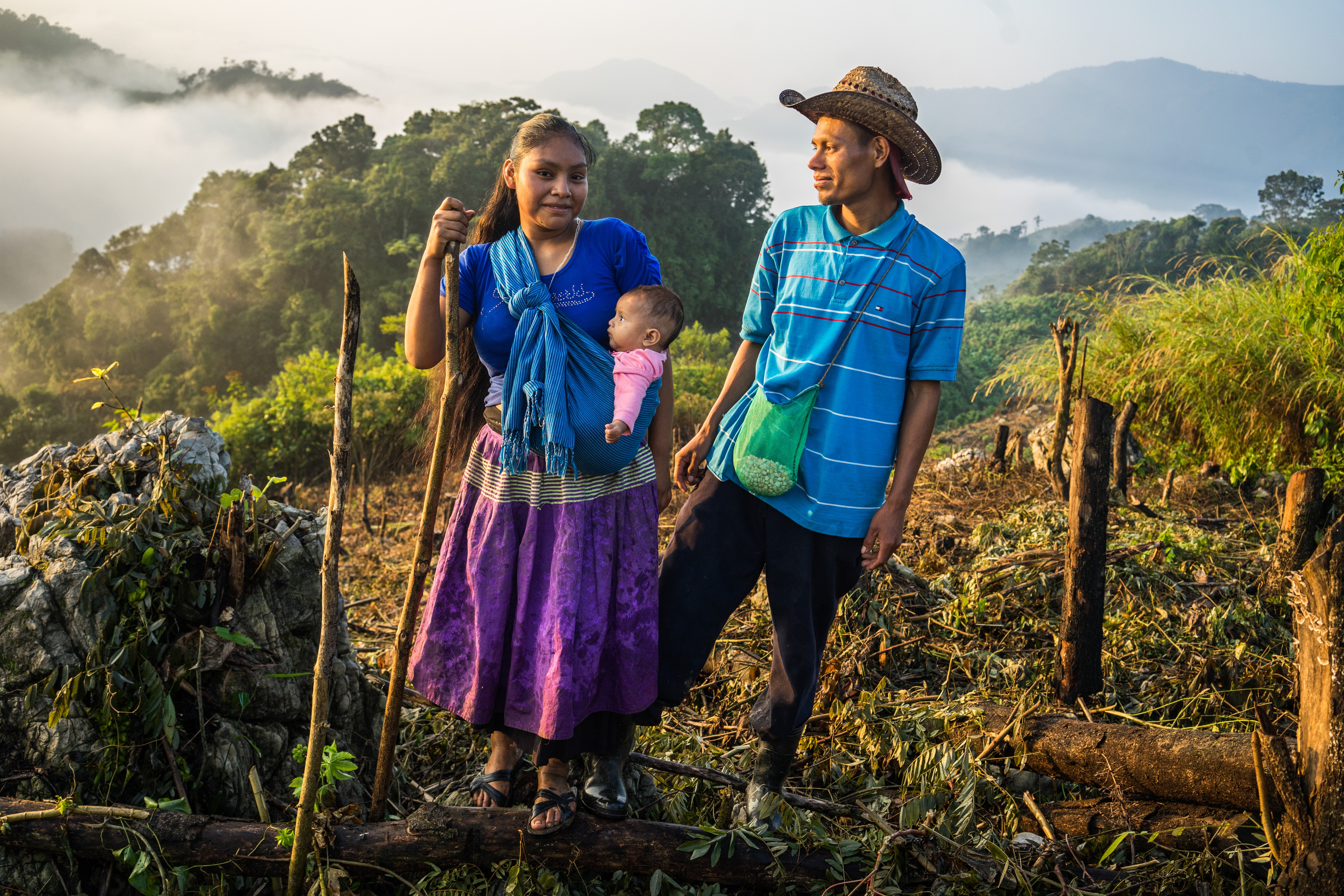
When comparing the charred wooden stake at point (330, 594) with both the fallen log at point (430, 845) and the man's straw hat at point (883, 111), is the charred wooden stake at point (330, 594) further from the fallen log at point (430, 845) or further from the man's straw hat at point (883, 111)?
the man's straw hat at point (883, 111)

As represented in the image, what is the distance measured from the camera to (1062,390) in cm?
431

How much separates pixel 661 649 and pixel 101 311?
107 feet

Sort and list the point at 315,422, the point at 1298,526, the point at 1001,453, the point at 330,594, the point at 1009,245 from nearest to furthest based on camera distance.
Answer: the point at 330,594
the point at 1298,526
the point at 1001,453
the point at 315,422
the point at 1009,245

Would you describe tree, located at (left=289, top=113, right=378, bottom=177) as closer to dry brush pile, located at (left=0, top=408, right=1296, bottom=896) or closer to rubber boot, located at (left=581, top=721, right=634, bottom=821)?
dry brush pile, located at (left=0, top=408, right=1296, bottom=896)

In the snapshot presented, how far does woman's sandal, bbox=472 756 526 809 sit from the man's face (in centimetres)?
177

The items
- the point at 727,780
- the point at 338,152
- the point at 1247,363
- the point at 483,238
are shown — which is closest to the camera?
the point at 483,238

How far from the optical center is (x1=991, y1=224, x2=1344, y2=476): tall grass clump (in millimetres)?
5852

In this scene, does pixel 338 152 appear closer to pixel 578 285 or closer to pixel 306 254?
pixel 306 254

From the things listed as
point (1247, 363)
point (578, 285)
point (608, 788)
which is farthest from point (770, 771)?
point (1247, 363)

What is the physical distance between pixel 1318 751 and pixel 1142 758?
629mm

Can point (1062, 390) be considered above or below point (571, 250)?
below

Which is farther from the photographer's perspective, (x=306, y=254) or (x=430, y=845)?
(x=306, y=254)

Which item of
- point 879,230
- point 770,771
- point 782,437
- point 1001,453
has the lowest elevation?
point 770,771

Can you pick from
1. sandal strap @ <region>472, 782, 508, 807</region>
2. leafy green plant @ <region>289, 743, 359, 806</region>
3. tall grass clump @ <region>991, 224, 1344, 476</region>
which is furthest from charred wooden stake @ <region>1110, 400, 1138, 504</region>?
leafy green plant @ <region>289, 743, 359, 806</region>
